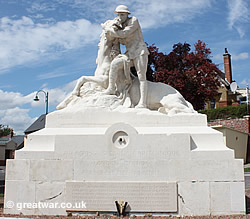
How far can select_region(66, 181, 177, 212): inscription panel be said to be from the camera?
234 inches

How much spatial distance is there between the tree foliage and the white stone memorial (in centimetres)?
1632

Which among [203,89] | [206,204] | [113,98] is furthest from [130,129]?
[203,89]

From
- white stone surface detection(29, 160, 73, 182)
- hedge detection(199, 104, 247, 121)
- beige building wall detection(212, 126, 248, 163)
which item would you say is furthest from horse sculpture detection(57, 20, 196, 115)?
hedge detection(199, 104, 247, 121)

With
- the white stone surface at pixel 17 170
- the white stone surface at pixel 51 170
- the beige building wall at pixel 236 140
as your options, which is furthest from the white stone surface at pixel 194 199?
the beige building wall at pixel 236 140

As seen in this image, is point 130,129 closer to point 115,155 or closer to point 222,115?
point 115,155

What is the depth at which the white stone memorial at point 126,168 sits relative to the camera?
600 centimetres

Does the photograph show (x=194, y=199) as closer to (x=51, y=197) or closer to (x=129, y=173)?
(x=129, y=173)

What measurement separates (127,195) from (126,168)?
53 cm

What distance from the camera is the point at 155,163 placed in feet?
20.3

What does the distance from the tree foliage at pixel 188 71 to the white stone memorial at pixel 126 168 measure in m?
16.3

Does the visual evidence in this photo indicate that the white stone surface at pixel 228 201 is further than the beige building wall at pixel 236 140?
No

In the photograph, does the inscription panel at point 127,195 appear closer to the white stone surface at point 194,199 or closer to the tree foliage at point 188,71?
the white stone surface at point 194,199

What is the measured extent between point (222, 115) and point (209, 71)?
411 centimetres

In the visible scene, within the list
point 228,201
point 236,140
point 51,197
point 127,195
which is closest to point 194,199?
point 228,201
